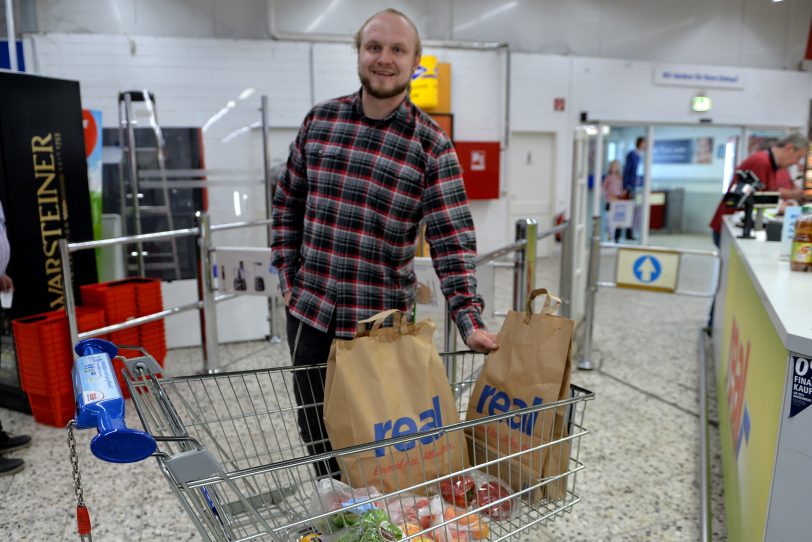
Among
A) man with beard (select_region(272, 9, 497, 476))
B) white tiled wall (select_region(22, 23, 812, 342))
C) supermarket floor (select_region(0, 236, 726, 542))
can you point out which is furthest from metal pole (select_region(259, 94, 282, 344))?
man with beard (select_region(272, 9, 497, 476))

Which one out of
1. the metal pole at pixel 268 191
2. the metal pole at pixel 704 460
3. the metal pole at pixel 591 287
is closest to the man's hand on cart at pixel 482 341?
the metal pole at pixel 704 460

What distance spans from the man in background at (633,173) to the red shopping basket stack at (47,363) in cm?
943

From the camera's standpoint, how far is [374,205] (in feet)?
5.71

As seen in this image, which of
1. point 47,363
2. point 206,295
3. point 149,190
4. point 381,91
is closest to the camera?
point 381,91

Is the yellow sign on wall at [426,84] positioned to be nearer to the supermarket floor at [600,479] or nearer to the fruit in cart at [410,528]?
the supermarket floor at [600,479]

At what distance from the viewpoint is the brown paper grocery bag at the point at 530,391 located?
1.34 metres

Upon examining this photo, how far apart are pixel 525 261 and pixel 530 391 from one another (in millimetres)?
1838

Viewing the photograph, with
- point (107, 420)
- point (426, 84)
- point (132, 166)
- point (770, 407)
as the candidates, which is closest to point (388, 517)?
point (107, 420)

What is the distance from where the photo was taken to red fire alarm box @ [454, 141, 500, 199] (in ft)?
28.8

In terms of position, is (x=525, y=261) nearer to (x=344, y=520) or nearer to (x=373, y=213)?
Answer: (x=373, y=213)

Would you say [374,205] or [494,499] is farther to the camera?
[374,205]

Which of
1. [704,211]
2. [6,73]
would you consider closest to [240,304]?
[6,73]

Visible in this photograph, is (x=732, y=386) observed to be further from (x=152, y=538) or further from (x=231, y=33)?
(x=231, y=33)

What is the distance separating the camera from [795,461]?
4.42 feet
